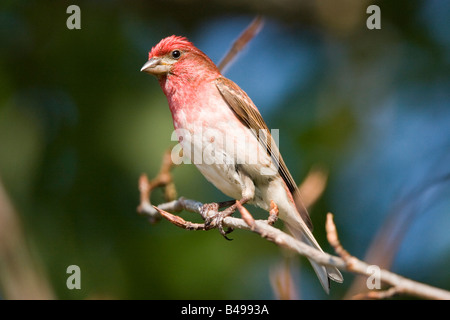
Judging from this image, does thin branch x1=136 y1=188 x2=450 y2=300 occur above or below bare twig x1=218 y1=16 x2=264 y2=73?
below

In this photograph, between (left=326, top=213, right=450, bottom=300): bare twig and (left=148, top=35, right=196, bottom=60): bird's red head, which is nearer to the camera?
(left=326, top=213, right=450, bottom=300): bare twig

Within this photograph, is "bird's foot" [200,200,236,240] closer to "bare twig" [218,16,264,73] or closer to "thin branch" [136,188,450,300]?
"thin branch" [136,188,450,300]

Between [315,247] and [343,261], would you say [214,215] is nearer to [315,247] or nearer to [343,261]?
[315,247]

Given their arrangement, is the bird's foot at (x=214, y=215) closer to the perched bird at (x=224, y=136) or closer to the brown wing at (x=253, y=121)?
the perched bird at (x=224, y=136)

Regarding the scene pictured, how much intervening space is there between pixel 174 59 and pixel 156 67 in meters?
0.16

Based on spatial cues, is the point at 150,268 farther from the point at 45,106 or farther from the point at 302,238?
the point at 45,106

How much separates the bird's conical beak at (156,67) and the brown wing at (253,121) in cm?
40

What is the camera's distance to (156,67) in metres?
3.67

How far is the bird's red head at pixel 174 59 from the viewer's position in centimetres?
369

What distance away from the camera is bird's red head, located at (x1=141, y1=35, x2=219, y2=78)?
369cm

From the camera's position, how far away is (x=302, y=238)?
147 inches

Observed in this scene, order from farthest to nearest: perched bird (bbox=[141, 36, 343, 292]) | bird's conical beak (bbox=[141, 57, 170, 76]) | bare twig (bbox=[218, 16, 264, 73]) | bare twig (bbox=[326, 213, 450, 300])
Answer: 1. bird's conical beak (bbox=[141, 57, 170, 76])
2. perched bird (bbox=[141, 36, 343, 292])
3. bare twig (bbox=[218, 16, 264, 73])
4. bare twig (bbox=[326, 213, 450, 300])

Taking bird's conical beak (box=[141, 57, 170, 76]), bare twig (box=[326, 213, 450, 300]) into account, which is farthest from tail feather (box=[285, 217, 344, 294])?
bare twig (box=[326, 213, 450, 300])

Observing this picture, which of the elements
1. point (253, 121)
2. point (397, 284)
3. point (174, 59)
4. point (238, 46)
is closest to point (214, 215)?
point (253, 121)
